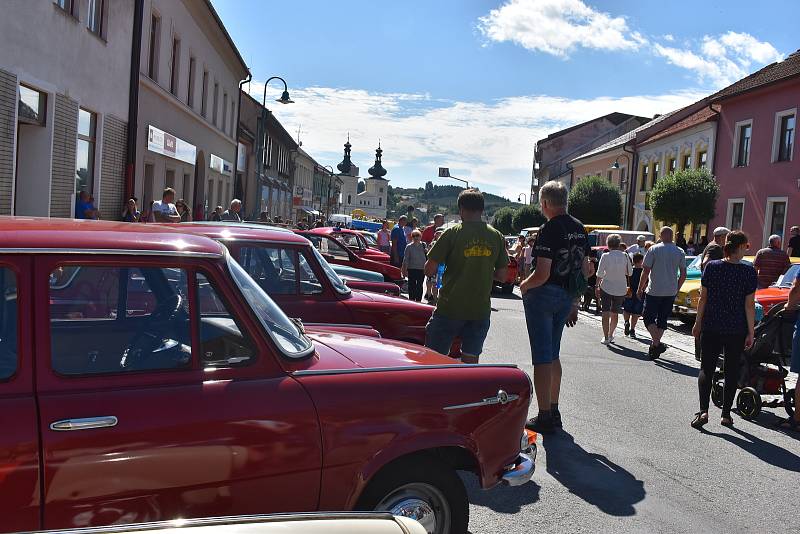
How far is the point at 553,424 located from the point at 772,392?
2.75 metres

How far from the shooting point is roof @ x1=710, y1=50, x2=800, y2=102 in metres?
27.1

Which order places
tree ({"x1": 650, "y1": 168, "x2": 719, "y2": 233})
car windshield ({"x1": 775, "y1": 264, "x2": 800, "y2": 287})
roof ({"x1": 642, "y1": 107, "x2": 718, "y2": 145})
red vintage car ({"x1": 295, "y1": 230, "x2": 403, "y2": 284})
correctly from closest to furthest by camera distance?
1. car windshield ({"x1": 775, "y1": 264, "x2": 800, "y2": 287})
2. red vintage car ({"x1": 295, "y1": 230, "x2": 403, "y2": 284})
3. tree ({"x1": 650, "y1": 168, "x2": 719, "y2": 233})
4. roof ({"x1": 642, "y1": 107, "x2": 718, "y2": 145})

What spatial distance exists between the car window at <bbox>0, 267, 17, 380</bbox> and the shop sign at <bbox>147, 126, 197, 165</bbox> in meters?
18.1

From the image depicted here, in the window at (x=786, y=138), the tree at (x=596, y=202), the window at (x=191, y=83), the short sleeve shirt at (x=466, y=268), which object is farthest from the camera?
the tree at (x=596, y=202)

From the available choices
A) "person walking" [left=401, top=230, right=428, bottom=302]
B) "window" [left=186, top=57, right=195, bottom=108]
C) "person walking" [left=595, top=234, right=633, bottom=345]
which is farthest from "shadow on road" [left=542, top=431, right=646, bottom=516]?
"window" [left=186, top=57, right=195, bottom=108]

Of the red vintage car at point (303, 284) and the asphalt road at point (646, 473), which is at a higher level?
the red vintage car at point (303, 284)

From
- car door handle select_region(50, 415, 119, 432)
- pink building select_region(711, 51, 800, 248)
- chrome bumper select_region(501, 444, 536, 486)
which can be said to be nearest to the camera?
car door handle select_region(50, 415, 119, 432)

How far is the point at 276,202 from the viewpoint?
54094 mm

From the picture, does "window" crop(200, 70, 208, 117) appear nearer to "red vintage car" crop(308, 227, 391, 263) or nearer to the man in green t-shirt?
"red vintage car" crop(308, 227, 391, 263)

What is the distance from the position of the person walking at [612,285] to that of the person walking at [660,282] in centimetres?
112

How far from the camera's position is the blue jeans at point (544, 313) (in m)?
6.29

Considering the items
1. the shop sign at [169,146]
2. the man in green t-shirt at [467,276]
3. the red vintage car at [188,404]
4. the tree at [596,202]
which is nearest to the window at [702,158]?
the tree at [596,202]

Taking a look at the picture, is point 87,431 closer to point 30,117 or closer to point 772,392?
point 772,392

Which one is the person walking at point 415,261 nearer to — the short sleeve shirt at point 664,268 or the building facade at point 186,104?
the short sleeve shirt at point 664,268
